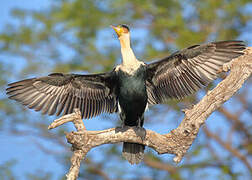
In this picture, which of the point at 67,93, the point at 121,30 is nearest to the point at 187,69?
the point at 121,30

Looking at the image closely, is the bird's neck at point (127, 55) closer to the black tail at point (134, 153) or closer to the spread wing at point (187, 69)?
the spread wing at point (187, 69)

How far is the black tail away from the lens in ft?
16.8

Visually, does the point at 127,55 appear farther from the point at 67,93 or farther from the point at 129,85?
the point at 67,93

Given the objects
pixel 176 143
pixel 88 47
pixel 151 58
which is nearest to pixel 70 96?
pixel 176 143

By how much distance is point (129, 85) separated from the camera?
197 inches

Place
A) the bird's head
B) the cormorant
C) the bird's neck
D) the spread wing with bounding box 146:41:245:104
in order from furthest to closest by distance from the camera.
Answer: the bird's head
the bird's neck
the cormorant
the spread wing with bounding box 146:41:245:104

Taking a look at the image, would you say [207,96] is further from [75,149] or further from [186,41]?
[186,41]

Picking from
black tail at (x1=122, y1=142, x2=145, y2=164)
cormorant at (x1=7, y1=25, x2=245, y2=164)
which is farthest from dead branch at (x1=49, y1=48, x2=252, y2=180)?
black tail at (x1=122, y1=142, x2=145, y2=164)

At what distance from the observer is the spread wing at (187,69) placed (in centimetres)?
486

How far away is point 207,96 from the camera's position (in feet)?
15.8

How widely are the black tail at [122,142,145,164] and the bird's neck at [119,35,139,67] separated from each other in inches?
40.1

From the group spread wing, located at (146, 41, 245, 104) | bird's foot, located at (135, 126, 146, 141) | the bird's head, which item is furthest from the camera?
the bird's head

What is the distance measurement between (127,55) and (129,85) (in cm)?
42

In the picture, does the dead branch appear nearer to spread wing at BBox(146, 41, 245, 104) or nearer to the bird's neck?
spread wing at BBox(146, 41, 245, 104)
